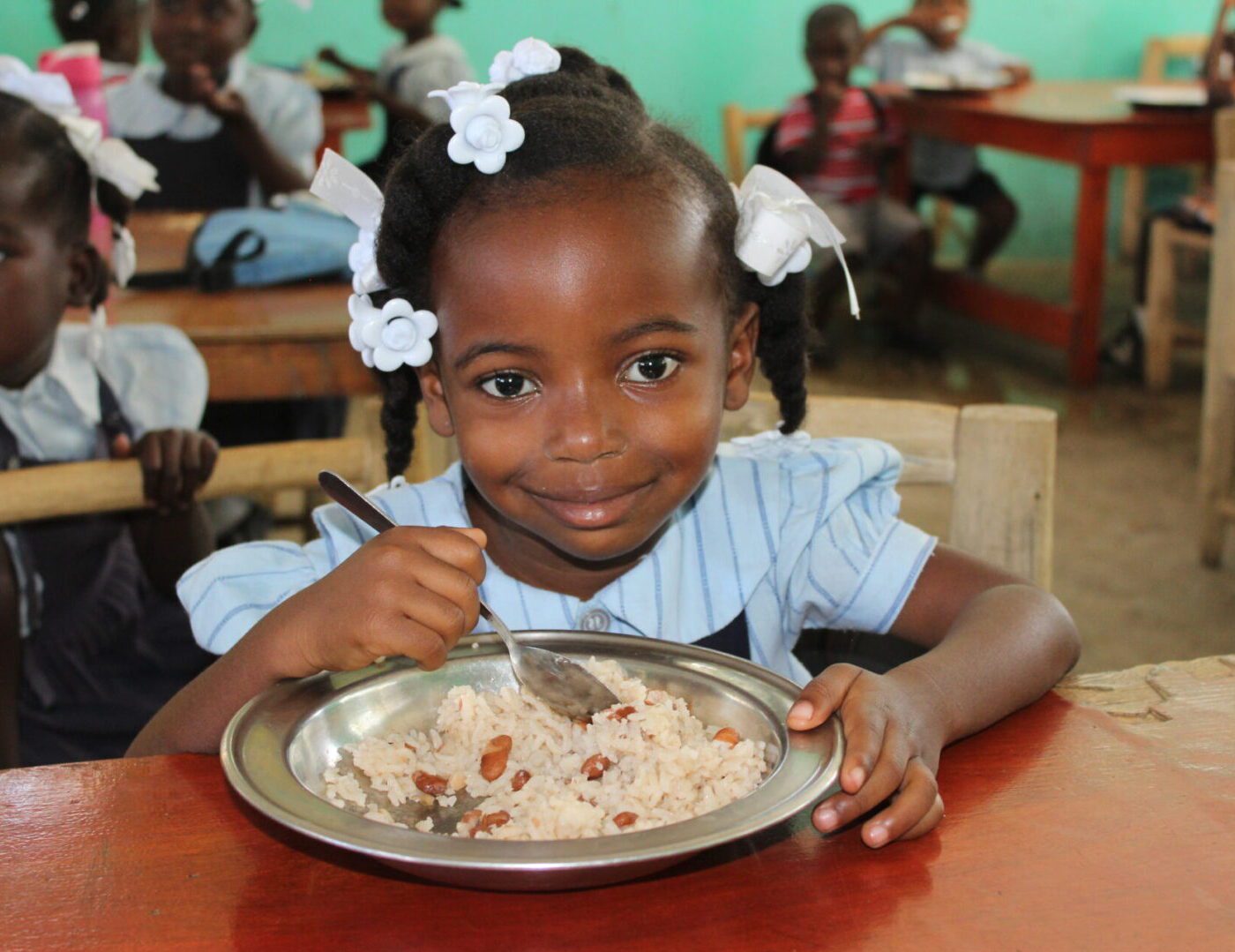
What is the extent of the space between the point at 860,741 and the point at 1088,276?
4690 mm

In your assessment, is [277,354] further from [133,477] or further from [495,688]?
[495,688]

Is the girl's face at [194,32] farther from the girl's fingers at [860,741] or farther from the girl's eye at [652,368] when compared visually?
the girl's fingers at [860,741]

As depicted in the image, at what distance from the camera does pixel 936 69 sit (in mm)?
6391

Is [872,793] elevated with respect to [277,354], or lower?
elevated

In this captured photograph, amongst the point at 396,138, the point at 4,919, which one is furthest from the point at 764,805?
the point at 396,138

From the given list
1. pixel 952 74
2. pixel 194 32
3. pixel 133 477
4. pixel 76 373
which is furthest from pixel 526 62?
pixel 952 74

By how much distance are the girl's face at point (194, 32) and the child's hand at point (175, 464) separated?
6.42ft

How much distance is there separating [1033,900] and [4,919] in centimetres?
57

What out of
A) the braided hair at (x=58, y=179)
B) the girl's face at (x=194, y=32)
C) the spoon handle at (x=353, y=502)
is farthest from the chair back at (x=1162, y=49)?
the spoon handle at (x=353, y=502)

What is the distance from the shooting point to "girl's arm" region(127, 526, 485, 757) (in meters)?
0.98

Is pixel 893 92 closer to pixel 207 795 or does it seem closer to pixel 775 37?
pixel 775 37

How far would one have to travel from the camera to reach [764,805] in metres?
0.78

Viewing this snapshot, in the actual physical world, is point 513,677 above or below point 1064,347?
above

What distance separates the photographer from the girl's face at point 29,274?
198 centimetres
